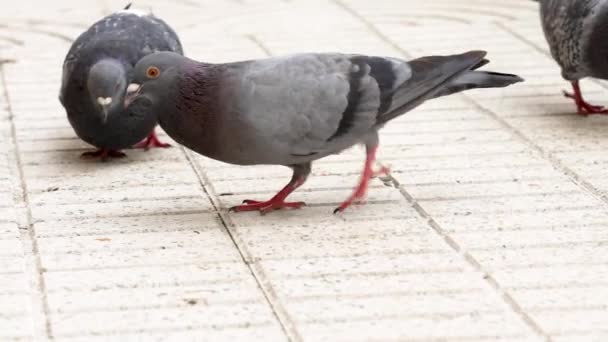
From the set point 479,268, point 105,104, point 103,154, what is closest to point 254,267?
point 479,268

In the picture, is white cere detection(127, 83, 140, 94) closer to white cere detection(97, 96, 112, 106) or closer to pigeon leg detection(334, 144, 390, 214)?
white cere detection(97, 96, 112, 106)

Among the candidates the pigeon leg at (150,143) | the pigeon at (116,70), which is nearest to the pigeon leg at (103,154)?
the pigeon at (116,70)

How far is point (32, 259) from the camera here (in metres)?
4.70

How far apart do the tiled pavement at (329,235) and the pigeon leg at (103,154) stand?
76mm

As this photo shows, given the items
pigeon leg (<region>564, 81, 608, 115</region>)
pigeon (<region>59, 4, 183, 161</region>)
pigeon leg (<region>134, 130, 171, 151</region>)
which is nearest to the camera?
pigeon (<region>59, 4, 183, 161</region>)

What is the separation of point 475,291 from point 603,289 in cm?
43

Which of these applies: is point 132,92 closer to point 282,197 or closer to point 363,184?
point 282,197

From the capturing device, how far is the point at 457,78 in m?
5.34

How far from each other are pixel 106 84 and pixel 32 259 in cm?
106

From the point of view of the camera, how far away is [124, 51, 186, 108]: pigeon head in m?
4.99

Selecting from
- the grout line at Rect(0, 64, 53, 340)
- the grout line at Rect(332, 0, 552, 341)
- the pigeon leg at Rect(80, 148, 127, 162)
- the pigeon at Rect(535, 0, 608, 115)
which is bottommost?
the pigeon leg at Rect(80, 148, 127, 162)

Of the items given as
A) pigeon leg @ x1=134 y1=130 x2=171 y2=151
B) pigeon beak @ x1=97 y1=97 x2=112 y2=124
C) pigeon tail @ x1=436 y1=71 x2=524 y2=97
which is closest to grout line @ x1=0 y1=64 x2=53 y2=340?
pigeon beak @ x1=97 y1=97 x2=112 y2=124

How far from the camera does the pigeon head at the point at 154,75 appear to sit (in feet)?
16.4

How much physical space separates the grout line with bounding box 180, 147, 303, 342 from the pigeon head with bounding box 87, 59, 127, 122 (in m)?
0.53
